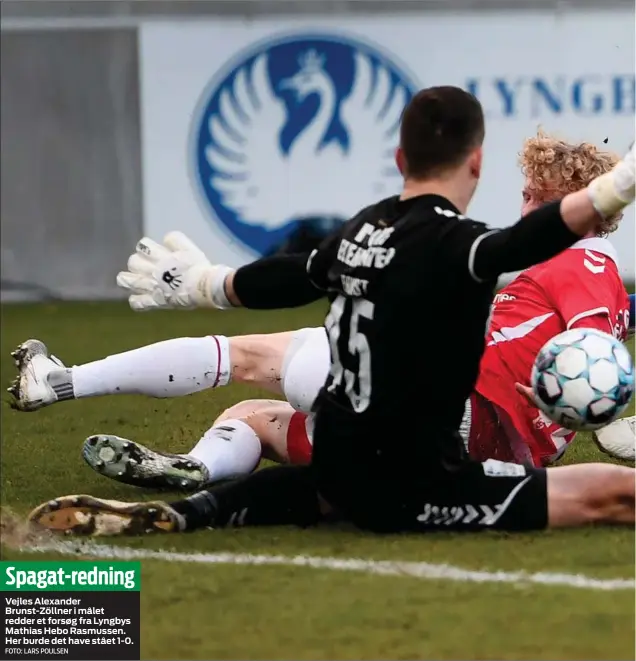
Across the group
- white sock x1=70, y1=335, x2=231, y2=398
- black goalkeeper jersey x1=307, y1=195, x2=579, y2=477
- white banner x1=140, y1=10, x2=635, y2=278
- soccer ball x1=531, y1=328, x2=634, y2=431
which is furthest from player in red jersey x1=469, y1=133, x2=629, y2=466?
white banner x1=140, y1=10, x2=635, y2=278

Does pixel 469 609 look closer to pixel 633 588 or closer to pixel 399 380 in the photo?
pixel 633 588

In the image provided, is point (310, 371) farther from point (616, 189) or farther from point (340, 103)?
→ point (340, 103)

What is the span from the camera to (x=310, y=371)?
15.2 feet

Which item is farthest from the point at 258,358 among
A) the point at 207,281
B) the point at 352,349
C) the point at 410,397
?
the point at 410,397

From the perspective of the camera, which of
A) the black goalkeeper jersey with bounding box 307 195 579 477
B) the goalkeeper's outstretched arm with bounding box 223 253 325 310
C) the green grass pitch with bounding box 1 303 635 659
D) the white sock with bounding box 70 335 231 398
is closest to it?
the green grass pitch with bounding box 1 303 635 659

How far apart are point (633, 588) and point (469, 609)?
0.44 meters

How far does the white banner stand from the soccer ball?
7.45m

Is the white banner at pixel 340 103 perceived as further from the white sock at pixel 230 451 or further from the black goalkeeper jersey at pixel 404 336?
the black goalkeeper jersey at pixel 404 336

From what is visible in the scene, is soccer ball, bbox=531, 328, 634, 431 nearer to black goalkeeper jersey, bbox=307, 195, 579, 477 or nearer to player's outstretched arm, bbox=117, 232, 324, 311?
black goalkeeper jersey, bbox=307, 195, 579, 477

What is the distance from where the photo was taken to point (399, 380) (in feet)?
13.1

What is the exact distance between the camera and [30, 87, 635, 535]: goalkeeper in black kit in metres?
3.92

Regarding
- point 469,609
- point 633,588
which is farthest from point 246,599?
point 633,588

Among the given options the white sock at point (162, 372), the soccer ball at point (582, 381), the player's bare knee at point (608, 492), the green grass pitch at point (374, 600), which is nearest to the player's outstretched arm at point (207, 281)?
the white sock at point (162, 372)

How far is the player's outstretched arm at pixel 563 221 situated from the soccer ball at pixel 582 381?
0.67 metres
